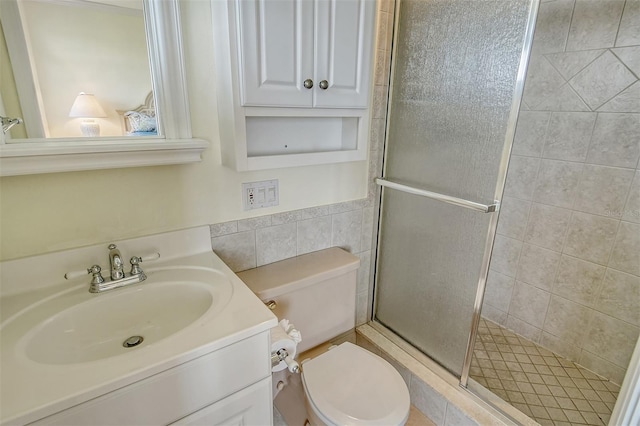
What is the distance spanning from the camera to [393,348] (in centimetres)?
161

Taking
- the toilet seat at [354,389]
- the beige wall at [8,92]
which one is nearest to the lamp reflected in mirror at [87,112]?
the beige wall at [8,92]

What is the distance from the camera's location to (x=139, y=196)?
1.03m

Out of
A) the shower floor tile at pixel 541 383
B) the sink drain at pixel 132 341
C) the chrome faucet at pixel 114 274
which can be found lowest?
the shower floor tile at pixel 541 383

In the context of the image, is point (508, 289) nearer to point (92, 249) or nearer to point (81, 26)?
point (92, 249)

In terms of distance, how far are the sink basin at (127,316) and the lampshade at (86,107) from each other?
1.59 feet

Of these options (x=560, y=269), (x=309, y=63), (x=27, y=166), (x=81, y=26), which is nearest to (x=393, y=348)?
(x=560, y=269)

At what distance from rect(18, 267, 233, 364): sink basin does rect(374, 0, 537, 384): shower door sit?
0.89 metres

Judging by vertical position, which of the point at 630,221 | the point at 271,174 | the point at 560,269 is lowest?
the point at 560,269

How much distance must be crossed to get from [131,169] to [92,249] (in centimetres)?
26

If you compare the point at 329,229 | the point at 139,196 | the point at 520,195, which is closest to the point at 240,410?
the point at 139,196

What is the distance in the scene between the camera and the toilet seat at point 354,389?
106 cm

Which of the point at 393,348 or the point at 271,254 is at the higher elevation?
the point at 271,254

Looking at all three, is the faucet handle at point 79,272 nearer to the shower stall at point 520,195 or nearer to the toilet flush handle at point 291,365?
the toilet flush handle at point 291,365

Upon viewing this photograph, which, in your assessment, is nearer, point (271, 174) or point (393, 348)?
point (271, 174)
